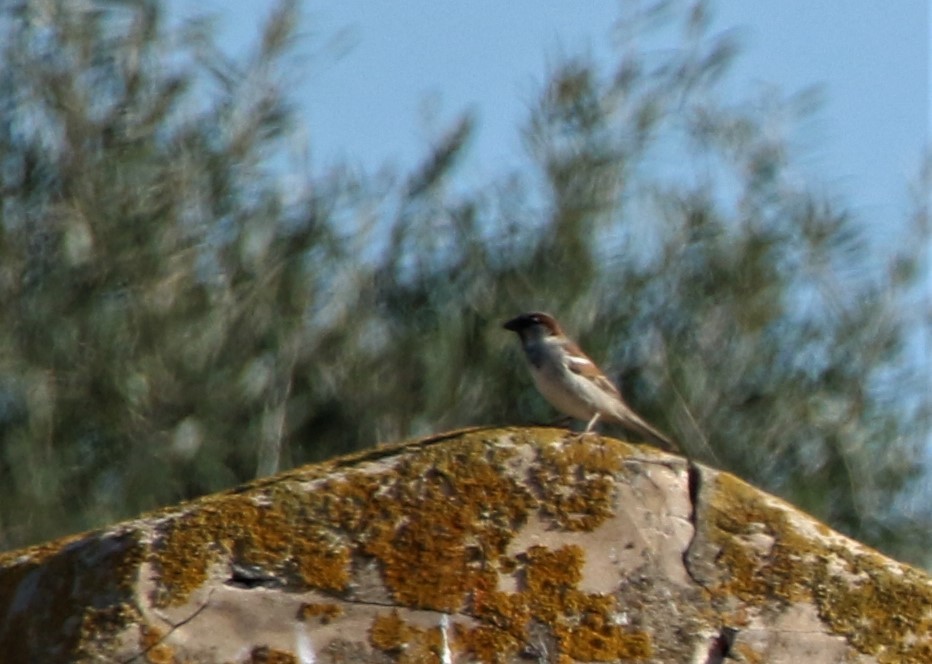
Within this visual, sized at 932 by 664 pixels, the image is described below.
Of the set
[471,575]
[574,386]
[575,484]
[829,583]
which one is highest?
[575,484]

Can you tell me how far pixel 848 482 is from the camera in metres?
11.5

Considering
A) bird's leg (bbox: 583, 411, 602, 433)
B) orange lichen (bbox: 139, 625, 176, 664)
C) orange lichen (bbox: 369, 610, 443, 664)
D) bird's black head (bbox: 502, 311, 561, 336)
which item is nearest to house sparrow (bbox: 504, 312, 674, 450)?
bird's leg (bbox: 583, 411, 602, 433)

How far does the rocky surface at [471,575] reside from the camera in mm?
3975

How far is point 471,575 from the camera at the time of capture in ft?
13.3

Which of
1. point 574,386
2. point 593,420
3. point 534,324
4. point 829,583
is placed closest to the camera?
point 829,583

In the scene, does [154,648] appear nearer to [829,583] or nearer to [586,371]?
[829,583]

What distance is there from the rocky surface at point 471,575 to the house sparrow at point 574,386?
106 inches

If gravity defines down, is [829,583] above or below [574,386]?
above

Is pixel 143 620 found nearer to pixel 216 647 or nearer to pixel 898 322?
pixel 216 647

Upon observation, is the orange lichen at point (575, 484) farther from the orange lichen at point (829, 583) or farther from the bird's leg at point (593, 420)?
the bird's leg at point (593, 420)

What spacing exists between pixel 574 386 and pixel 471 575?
3.30 meters

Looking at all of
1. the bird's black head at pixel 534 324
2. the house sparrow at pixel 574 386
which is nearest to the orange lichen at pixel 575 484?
the house sparrow at pixel 574 386

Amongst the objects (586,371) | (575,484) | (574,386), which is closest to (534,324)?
(586,371)

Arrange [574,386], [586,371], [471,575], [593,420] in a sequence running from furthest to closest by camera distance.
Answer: [586,371] → [574,386] → [593,420] → [471,575]
